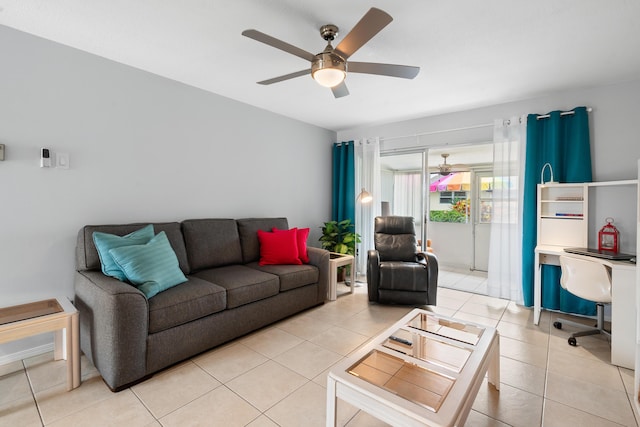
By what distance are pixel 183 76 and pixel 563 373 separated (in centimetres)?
404

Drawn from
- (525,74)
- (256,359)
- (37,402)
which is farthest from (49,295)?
(525,74)

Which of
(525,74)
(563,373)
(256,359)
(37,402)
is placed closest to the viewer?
(37,402)

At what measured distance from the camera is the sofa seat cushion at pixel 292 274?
2.92m

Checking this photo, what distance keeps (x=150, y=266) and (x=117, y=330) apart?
19.9 inches

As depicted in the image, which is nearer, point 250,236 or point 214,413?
point 214,413

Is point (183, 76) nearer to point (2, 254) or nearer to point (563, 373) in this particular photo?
point (2, 254)

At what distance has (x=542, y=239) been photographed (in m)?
3.29

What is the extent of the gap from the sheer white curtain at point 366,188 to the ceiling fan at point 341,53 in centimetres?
262

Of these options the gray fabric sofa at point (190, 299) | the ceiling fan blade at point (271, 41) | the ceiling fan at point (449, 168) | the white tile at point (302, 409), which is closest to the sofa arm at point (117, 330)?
Result: the gray fabric sofa at point (190, 299)

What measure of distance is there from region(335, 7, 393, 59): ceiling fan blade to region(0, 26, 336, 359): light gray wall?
200cm

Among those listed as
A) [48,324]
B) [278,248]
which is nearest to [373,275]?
[278,248]

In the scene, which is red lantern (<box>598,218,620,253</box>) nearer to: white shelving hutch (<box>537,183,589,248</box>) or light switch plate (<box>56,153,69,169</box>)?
white shelving hutch (<box>537,183,589,248</box>)

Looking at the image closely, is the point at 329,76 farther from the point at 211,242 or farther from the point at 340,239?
the point at 340,239

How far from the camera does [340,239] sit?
4551 mm
